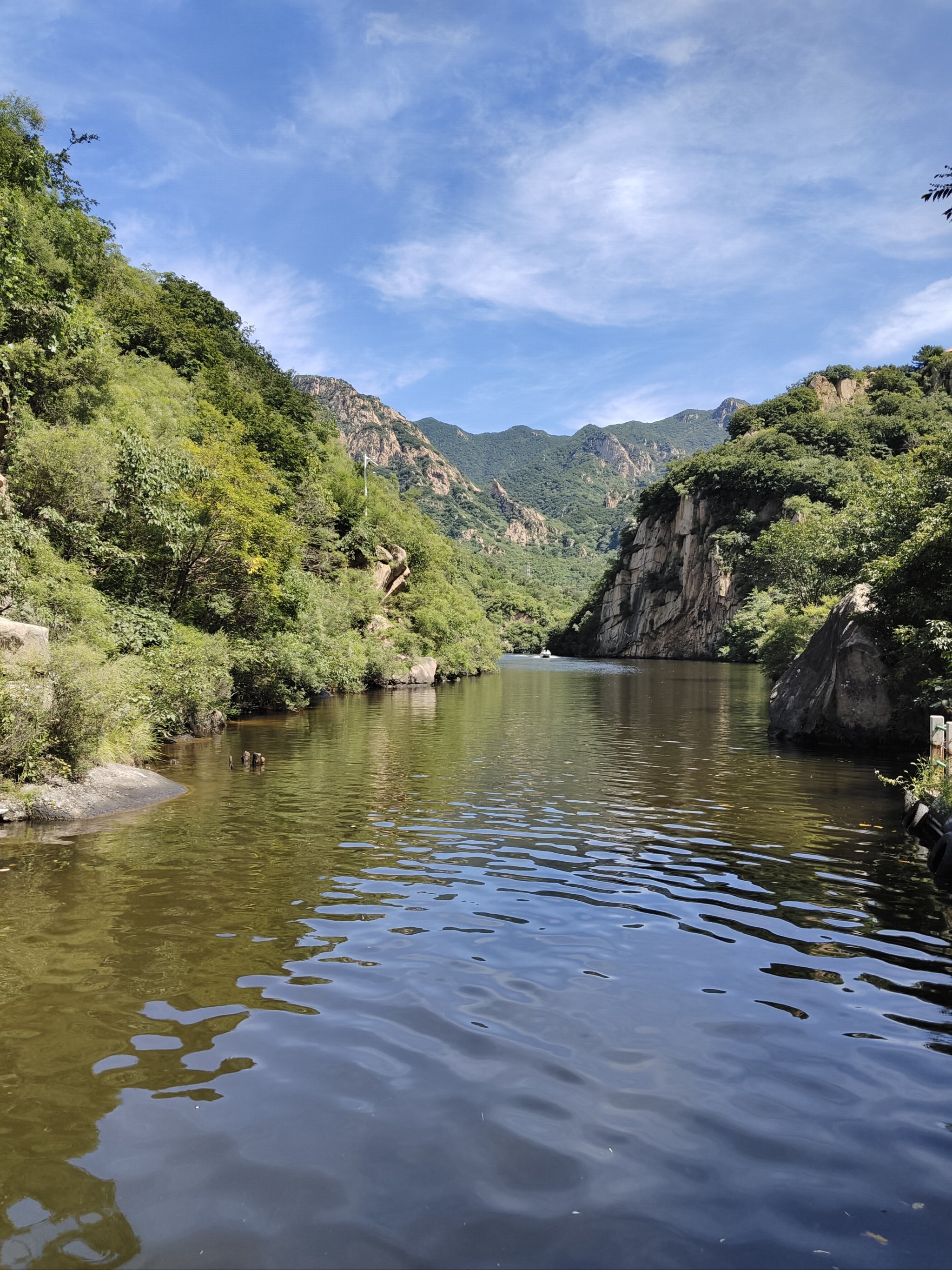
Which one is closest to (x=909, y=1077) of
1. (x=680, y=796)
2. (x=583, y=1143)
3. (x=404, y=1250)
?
(x=583, y=1143)

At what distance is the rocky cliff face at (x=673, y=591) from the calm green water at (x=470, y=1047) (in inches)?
3865

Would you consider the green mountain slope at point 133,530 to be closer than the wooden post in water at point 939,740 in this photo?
No

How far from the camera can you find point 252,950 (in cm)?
702

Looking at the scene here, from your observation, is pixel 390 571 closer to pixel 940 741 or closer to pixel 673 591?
pixel 940 741

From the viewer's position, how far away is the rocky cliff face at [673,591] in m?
106

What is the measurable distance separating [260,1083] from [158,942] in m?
2.82

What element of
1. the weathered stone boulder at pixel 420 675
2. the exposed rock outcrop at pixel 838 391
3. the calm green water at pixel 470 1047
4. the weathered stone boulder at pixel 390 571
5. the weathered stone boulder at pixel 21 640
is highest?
the exposed rock outcrop at pixel 838 391

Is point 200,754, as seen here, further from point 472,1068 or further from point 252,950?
point 472,1068

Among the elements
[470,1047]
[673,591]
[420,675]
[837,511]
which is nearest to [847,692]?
[470,1047]

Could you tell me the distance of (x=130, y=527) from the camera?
24312 millimetres

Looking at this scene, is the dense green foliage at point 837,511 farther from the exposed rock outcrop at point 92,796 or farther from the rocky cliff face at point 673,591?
the exposed rock outcrop at point 92,796

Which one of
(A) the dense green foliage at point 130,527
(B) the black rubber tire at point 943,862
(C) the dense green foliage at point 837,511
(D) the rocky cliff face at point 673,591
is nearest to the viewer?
(B) the black rubber tire at point 943,862

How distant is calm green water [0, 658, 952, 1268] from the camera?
362 cm

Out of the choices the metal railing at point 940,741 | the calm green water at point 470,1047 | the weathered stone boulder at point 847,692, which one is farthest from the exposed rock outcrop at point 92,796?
the weathered stone boulder at point 847,692
